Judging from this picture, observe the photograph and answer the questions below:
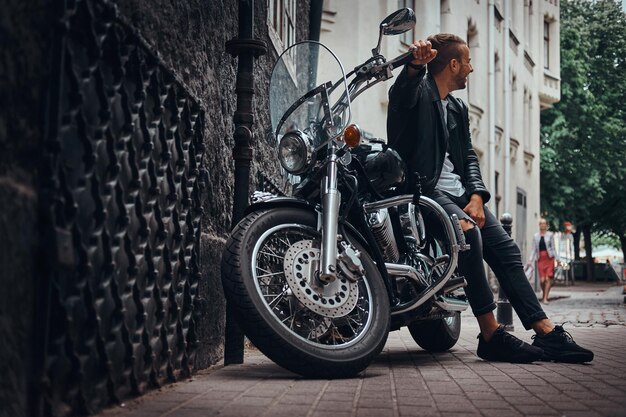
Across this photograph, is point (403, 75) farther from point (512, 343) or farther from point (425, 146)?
point (512, 343)

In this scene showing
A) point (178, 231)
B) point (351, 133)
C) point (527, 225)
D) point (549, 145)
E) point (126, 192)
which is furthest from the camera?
point (549, 145)

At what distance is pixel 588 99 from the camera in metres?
38.8

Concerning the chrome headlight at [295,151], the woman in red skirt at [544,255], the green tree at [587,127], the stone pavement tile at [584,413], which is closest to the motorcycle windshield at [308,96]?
the chrome headlight at [295,151]

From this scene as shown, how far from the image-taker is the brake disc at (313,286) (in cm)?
437

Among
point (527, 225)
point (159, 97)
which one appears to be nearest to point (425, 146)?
point (159, 97)

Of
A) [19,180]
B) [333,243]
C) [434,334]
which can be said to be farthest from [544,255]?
[19,180]

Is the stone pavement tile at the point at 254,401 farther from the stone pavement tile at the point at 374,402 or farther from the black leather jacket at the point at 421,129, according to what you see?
the black leather jacket at the point at 421,129

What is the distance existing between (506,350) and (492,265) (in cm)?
70

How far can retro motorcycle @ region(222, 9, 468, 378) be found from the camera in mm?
4281

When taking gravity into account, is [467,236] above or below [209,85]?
below

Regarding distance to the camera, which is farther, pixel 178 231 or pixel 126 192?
pixel 178 231

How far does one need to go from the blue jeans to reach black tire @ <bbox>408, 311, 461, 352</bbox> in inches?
23.0

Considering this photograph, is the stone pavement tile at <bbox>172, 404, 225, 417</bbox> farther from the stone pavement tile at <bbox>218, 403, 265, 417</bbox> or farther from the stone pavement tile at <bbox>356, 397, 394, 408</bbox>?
the stone pavement tile at <bbox>356, 397, 394, 408</bbox>

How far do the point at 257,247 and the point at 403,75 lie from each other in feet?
5.39
